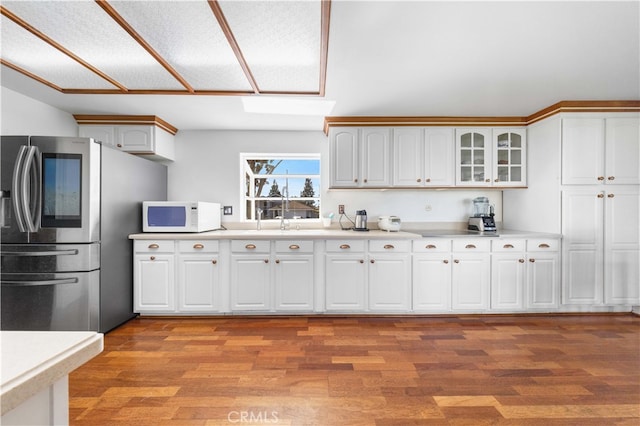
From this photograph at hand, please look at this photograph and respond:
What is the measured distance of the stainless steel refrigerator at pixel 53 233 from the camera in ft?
8.49

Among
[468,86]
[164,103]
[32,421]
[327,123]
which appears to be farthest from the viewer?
[327,123]

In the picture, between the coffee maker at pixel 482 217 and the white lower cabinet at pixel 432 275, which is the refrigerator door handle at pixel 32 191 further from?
the coffee maker at pixel 482 217

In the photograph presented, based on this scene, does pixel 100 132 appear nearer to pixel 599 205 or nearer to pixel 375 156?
pixel 375 156

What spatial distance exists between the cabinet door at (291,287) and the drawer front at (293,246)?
0.24 feet

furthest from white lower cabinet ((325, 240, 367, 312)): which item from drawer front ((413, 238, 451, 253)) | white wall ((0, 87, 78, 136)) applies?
white wall ((0, 87, 78, 136))

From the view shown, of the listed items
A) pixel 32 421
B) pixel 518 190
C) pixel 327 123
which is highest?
pixel 327 123

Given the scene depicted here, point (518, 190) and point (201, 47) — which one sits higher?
point (201, 47)

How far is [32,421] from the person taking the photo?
0.57 metres

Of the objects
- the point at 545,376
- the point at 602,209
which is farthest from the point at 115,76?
the point at 602,209

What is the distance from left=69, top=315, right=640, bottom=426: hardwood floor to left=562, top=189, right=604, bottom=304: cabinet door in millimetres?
317

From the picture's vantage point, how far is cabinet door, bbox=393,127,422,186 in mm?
3727

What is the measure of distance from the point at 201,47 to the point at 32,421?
2.15 m

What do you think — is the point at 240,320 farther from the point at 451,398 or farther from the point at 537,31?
the point at 537,31

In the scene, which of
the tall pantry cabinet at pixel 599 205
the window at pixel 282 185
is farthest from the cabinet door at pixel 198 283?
the tall pantry cabinet at pixel 599 205
